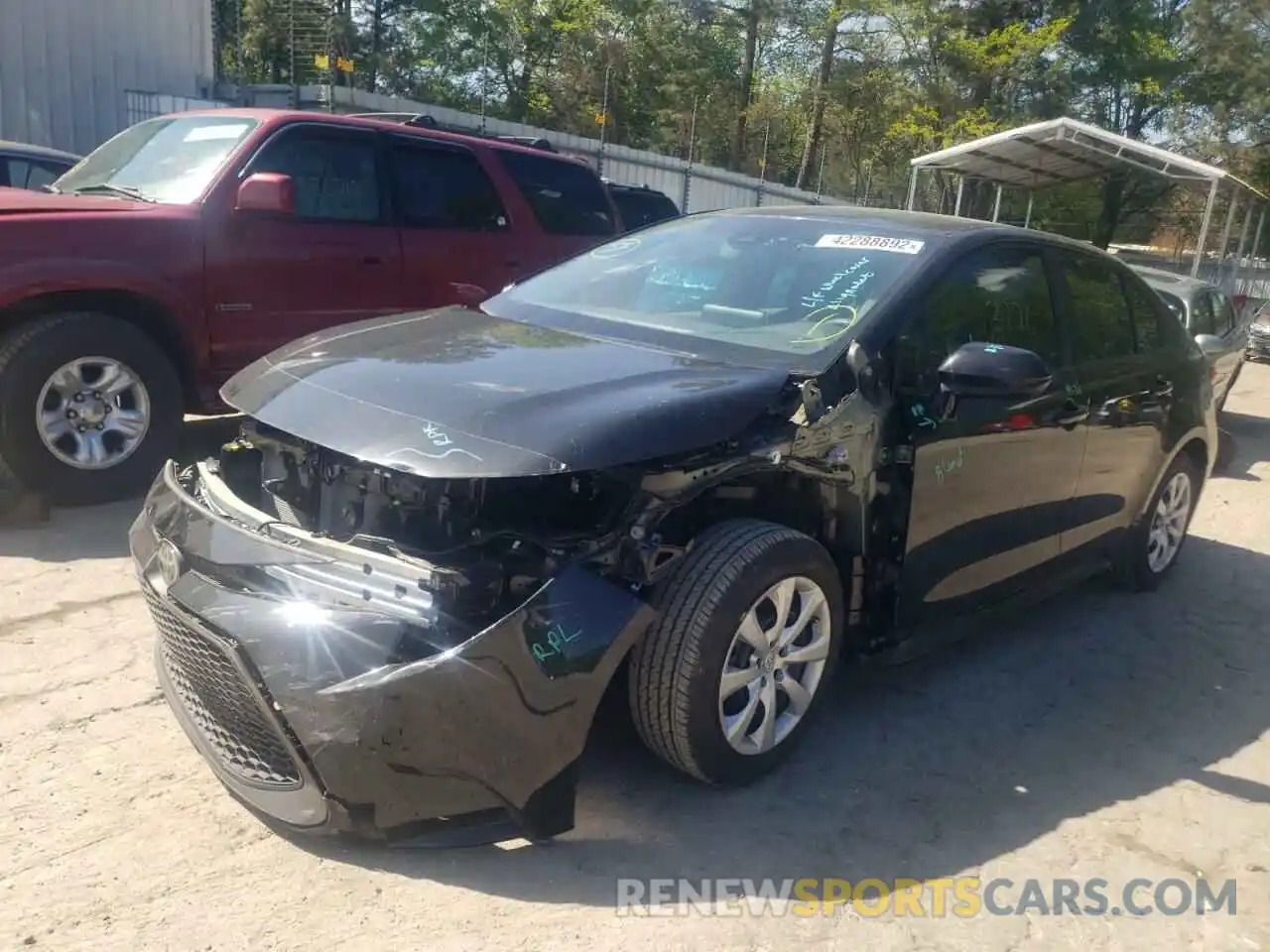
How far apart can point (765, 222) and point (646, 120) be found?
3228 centimetres

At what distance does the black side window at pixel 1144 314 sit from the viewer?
491 centimetres

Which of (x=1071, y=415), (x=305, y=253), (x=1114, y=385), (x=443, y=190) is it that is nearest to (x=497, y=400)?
(x=1071, y=415)

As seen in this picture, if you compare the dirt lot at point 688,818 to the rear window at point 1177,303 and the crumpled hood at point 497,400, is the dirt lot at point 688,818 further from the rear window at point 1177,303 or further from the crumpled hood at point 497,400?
the rear window at point 1177,303

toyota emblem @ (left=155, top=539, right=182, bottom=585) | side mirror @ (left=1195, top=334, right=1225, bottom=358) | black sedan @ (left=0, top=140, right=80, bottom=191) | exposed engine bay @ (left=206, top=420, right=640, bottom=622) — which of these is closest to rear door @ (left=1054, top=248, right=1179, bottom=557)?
side mirror @ (left=1195, top=334, right=1225, bottom=358)

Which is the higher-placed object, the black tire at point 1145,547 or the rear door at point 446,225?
the rear door at point 446,225

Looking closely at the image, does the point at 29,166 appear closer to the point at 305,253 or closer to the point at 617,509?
the point at 305,253

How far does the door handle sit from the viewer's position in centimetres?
417

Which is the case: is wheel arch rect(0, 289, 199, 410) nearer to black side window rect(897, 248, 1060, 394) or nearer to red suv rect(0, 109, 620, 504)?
red suv rect(0, 109, 620, 504)

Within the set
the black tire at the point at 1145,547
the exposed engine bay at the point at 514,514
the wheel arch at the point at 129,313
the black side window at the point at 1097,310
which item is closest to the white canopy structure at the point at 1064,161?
the black tire at the point at 1145,547

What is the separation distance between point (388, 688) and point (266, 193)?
3.70 m

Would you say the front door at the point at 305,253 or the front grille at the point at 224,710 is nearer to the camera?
the front grille at the point at 224,710

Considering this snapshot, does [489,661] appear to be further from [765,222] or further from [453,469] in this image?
[765,222]

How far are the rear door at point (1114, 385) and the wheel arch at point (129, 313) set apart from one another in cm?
→ 413

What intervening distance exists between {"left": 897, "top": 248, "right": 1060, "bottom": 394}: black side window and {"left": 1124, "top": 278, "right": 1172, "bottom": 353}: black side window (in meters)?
0.87
